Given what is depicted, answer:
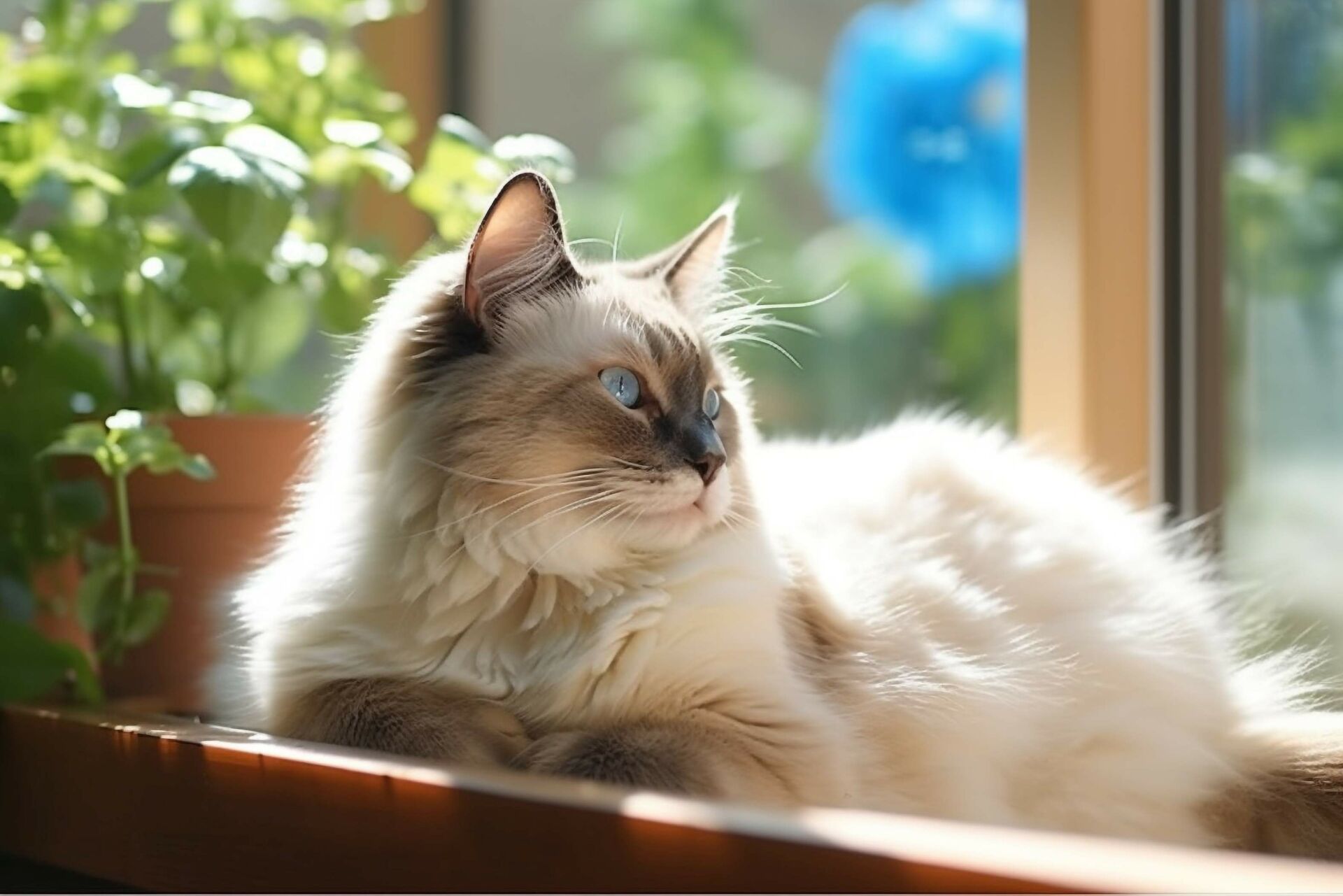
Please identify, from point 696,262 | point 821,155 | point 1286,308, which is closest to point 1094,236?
point 1286,308

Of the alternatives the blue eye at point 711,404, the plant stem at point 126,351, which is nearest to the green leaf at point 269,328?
the plant stem at point 126,351

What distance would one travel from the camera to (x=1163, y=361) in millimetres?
1808

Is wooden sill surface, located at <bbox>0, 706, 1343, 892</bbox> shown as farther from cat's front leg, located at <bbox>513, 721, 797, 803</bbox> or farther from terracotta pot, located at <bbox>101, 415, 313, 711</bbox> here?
terracotta pot, located at <bbox>101, 415, 313, 711</bbox>

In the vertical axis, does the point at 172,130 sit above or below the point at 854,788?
above

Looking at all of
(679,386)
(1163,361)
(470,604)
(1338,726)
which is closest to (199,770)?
(470,604)

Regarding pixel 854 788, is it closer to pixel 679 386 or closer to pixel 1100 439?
pixel 679 386

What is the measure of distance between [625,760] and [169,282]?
0.99 m

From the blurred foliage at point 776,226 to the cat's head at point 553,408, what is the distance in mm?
1251

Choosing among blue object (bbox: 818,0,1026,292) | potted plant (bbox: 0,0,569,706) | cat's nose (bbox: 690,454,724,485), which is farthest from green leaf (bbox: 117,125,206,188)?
blue object (bbox: 818,0,1026,292)

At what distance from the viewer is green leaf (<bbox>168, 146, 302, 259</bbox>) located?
4.86 ft

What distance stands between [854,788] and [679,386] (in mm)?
382

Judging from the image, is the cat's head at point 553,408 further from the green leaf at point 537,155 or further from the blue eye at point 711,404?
the green leaf at point 537,155

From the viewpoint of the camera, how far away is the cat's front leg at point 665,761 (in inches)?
39.6

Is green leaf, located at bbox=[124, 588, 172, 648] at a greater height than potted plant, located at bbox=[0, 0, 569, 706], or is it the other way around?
potted plant, located at bbox=[0, 0, 569, 706]
